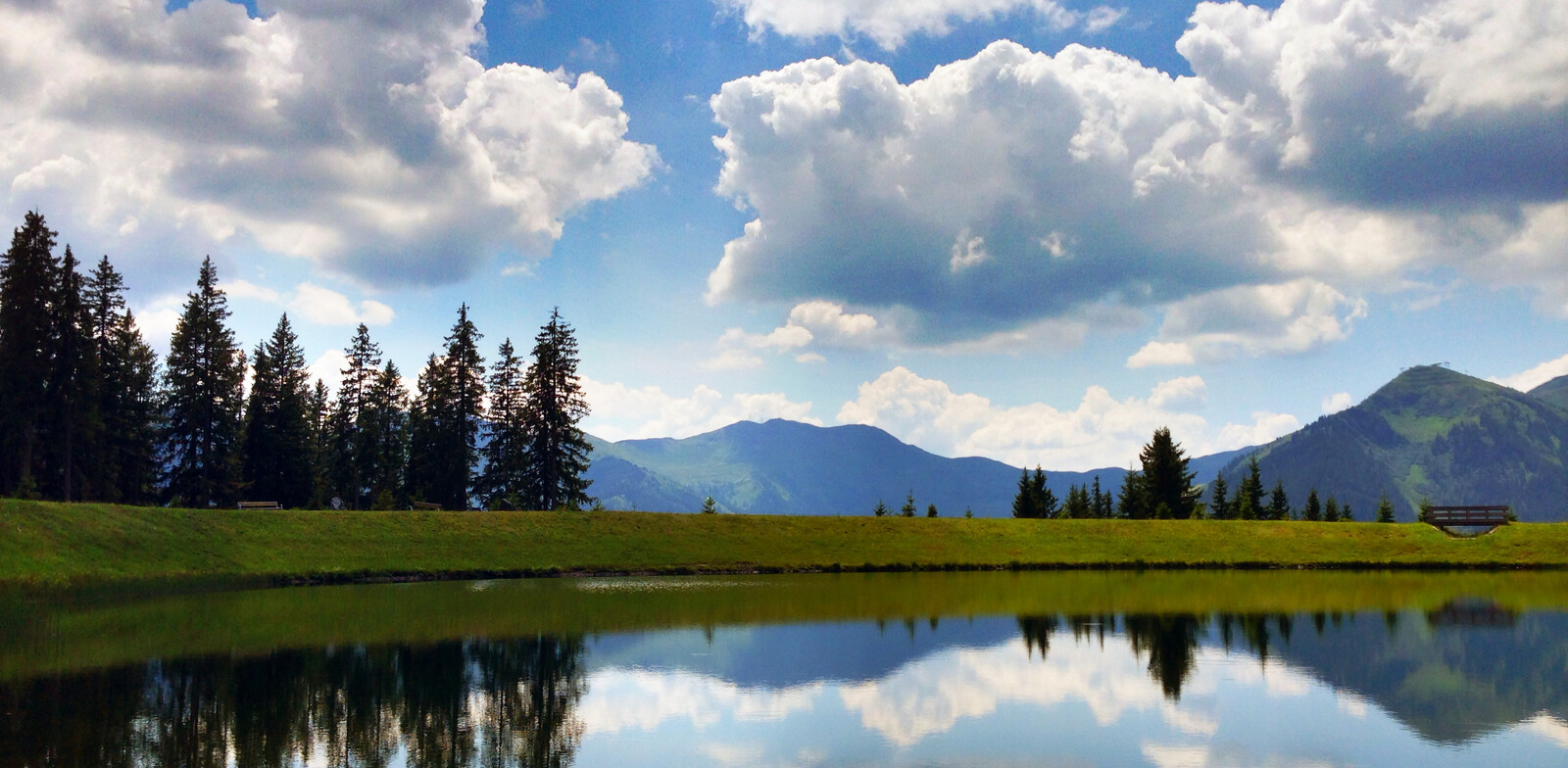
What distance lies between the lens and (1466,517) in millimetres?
87812

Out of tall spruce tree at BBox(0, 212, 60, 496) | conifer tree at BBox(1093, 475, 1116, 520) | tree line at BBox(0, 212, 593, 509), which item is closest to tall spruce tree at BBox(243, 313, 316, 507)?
tree line at BBox(0, 212, 593, 509)

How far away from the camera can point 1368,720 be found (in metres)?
24.6

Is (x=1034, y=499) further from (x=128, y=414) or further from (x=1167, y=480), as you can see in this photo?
(x=128, y=414)

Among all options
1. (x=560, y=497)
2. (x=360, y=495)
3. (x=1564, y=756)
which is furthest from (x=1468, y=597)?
(x=360, y=495)

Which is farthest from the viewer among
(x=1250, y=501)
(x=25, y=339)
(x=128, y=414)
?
(x=1250, y=501)

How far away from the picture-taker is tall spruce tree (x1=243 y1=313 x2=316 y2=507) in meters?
91.6

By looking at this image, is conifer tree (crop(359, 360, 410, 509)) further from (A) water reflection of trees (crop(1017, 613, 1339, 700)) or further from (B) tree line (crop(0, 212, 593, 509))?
(A) water reflection of trees (crop(1017, 613, 1339, 700))

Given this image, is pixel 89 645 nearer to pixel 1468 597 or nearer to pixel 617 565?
pixel 617 565

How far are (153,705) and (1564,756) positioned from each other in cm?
3372

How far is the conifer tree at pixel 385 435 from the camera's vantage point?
323ft

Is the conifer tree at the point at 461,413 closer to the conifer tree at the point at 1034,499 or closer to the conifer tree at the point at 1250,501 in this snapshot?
the conifer tree at the point at 1034,499

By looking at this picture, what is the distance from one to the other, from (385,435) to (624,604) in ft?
200

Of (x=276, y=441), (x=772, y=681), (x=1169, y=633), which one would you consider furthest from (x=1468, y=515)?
(x=276, y=441)

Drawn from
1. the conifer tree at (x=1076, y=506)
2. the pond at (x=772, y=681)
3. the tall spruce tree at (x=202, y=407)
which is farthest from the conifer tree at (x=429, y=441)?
the conifer tree at (x=1076, y=506)
